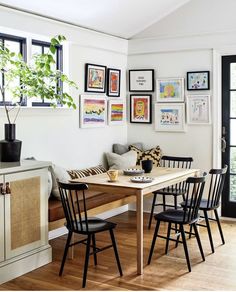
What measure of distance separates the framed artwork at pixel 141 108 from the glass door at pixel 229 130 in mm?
1046

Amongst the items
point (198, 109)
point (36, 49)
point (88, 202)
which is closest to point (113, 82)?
point (198, 109)

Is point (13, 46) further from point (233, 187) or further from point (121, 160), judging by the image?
point (233, 187)

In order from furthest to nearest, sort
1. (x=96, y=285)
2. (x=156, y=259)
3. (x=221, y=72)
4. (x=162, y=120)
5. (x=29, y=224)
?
(x=162, y=120)
(x=221, y=72)
(x=156, y=259)
(x=29, y=224)
(x=96, y=285)

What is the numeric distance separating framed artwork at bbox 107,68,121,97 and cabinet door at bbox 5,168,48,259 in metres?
2.27

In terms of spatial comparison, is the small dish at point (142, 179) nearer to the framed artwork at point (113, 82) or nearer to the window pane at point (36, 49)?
the window pane at point (36, 49)

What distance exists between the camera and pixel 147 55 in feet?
20.9

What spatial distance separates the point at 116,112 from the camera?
631cm

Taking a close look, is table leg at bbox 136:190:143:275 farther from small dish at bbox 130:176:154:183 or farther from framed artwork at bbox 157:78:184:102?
framed artwork at bbox 157:78:184:102

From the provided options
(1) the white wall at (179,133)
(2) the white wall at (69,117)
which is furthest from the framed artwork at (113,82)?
(1) the white wall at (179,133)

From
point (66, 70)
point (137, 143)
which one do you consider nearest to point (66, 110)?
point (66, 70)

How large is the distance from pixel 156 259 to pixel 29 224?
1250mm

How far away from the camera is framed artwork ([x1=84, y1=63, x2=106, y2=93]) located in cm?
571

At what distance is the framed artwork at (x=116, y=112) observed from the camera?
6.16m

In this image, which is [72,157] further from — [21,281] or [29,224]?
[21,281]
